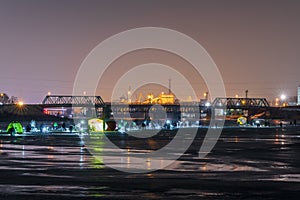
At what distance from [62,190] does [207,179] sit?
5.71 metres

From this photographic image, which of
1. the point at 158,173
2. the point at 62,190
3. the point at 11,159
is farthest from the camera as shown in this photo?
the point at 11,159

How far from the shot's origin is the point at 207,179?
21.4 meters

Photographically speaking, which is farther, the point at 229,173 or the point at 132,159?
the point at 132,159

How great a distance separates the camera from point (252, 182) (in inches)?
808

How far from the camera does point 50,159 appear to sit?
30.7 metres

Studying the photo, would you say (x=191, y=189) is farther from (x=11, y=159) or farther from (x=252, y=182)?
(x=11, y=159)

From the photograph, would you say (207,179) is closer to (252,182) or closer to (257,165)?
(252,182)

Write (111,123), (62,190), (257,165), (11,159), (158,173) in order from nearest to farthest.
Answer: (62,190)
(158,173)
(257,165)
(11,159)
(111,123)

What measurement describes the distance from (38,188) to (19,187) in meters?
0.71

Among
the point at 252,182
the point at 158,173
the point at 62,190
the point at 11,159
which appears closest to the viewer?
the point at 62,190

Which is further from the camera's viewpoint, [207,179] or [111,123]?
[111,123]

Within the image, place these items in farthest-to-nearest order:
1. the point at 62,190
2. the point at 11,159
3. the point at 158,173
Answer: the point at 11,159
the point at 158,173
the point at 62,190

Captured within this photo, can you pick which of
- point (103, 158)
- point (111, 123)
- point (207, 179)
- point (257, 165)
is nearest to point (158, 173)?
point (207, 179)

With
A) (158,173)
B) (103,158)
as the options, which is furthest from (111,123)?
(158,173)
